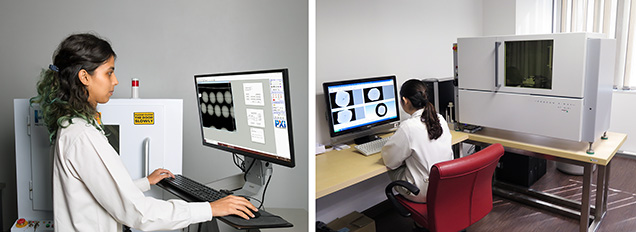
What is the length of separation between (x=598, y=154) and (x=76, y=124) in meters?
2.47

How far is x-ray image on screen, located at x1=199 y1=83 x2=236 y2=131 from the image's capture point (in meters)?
1.64

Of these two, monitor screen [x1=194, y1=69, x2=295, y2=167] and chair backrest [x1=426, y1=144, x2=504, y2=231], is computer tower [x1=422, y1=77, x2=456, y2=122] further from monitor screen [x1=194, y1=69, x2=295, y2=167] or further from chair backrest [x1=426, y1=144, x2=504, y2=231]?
monitor screen [x1=194, y1=69, x2=295, y2=167]

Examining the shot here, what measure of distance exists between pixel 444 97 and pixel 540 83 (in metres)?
0.69

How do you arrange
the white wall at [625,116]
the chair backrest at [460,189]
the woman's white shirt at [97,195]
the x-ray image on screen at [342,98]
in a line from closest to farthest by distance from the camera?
the woman's white shirt at [97,195]
the chair backrest at [460,189]
the x-ray image on screen at [342,98]
the white wall at [625,116]

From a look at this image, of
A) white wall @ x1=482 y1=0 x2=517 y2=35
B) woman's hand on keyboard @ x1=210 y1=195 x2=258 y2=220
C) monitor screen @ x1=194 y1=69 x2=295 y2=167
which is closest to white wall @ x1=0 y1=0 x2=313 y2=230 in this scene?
monitor screen @ x1=194 y1=69 x2=295 y2=167

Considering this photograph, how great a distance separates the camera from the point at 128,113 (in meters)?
1.56

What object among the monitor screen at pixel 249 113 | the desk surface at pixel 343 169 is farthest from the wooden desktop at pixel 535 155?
the monitor screen at pixel 249 113

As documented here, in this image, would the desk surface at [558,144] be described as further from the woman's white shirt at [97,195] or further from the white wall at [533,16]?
the woman's white shirt at [97,195]

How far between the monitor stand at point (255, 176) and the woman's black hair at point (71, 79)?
0.57 metres

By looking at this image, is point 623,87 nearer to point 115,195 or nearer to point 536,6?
point 536,6

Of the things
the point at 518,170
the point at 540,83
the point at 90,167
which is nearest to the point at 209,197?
the point at 90,167

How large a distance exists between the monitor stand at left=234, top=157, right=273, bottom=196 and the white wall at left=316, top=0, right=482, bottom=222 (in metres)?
0.88

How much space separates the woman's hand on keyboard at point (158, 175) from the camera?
61.4 inches

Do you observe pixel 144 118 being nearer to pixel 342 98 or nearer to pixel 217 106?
pixel 217 106
